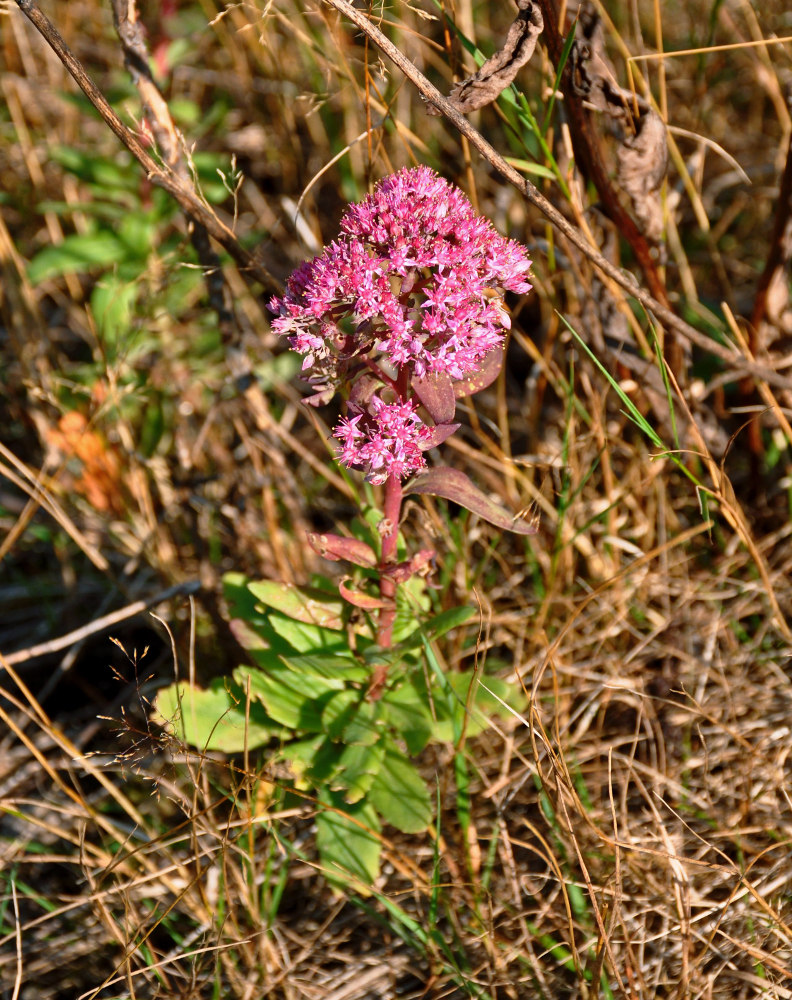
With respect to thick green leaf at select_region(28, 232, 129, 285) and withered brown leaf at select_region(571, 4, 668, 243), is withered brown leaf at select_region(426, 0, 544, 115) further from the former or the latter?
thick green leaf at select_region(28, 232, 129, 285)

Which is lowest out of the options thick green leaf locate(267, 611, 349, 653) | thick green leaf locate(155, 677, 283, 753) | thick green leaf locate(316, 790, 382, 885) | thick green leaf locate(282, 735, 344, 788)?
thick green leaf locate(316, 790, 382, 885)

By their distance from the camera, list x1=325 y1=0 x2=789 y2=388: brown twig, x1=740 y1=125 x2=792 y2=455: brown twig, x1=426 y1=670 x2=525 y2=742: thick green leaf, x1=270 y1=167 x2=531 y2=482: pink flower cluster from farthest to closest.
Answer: x1=740 y1=125 x2=792 y2=455: brown twig, x1=426 y1=670 x2=525 y2=742: thick green leaf, x1=325 y1=0 x2=789 y2=388: brown twig, x1=270 y1=167 x2=531 y2=482: pink flower cluster

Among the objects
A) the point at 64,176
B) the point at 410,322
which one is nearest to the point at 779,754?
the point at 410,322

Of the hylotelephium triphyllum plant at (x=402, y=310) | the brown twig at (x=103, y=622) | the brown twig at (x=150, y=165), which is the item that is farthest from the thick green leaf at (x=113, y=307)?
the hylotelephium triphyllum plant at (x=402, y=310)

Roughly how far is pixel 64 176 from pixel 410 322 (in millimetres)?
2779

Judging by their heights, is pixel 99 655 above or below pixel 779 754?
above

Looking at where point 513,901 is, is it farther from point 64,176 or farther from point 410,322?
point 64,176

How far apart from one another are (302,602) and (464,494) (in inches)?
21.1

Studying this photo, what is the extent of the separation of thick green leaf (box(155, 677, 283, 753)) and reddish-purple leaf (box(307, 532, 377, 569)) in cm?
48

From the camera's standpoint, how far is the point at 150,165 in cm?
209

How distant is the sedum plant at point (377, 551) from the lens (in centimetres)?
177

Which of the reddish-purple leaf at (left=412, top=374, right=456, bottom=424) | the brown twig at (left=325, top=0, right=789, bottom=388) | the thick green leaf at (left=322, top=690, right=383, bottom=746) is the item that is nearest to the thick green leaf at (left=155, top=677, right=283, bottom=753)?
the thick green leaf at (left=322, top=690, right=383, bottom=746)

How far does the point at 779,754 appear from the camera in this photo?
2.30m

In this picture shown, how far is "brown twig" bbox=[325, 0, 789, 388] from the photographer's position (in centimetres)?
186
